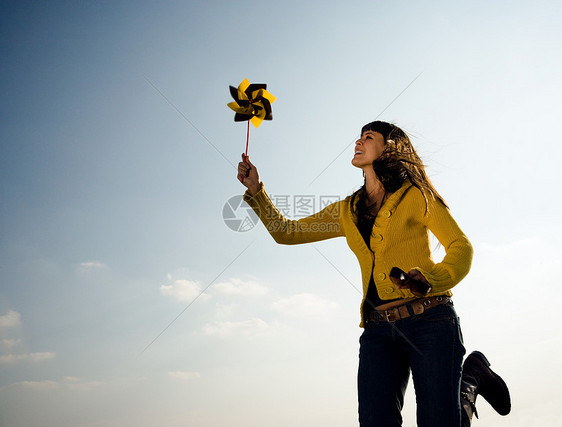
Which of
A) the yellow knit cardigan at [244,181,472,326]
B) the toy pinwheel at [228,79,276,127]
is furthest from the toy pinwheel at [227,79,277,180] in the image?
the yellow knit cardigan at [244,181,472,326]

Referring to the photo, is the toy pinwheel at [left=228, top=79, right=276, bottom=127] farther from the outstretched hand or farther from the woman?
the woman

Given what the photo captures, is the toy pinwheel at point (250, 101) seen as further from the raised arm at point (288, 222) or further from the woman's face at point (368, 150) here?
the woman's face at point (368, 150)

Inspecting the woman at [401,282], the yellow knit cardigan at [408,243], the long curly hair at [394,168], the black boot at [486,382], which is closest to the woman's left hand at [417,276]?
the woman at [401,282]

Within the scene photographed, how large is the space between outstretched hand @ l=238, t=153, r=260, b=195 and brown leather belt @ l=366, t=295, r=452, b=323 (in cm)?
116

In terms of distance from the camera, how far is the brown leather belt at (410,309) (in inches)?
84.2

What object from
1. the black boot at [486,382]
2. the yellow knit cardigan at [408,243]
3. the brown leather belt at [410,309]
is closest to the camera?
the yellow knit cardigan at [408,243]

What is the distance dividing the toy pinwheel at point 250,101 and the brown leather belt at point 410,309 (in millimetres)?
1767

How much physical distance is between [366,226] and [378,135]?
2.08ft

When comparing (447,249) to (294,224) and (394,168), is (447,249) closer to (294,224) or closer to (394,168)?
(394,168)

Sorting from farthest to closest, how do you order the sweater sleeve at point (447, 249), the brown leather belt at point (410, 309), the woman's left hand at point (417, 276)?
the brown leather belt at point (410, 309) → the sweater sleeve at point (447, 249) → the woman's left hand at point (417, 276)

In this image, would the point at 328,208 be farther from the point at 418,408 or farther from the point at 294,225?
the point at 418,408

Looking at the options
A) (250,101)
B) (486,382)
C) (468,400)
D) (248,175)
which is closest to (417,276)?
(468,400)

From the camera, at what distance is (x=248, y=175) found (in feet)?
9.54

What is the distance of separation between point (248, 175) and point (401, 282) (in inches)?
60.2
